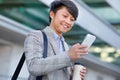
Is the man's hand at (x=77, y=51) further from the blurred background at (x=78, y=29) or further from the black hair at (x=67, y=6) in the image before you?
the blurred background at (x=78, y=29)

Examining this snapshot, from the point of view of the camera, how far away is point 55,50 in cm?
142

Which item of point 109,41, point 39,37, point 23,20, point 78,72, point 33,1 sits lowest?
point 109,41

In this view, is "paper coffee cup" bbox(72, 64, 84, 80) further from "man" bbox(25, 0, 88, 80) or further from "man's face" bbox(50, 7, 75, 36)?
"man's face" bbox(50, 7, 75, 36)

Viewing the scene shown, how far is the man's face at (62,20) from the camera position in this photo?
145 centimetres

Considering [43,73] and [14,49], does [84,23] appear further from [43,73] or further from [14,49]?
[43,73]

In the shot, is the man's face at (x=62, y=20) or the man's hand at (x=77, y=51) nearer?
the man's hand at (x=77, y=51)

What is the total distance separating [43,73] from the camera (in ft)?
4.29

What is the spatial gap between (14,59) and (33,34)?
753 centimetres

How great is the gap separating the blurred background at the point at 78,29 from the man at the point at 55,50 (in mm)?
3190

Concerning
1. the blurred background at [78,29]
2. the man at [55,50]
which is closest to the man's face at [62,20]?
the man at [55,50]

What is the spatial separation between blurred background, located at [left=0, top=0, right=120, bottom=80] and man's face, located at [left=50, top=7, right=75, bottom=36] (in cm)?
320

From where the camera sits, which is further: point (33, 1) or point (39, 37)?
point (33, 1)

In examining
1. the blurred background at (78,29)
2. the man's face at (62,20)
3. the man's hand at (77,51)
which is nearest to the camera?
the man's hand at (77,51)

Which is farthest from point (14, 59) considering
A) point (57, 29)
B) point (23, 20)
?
point (57, 29)
